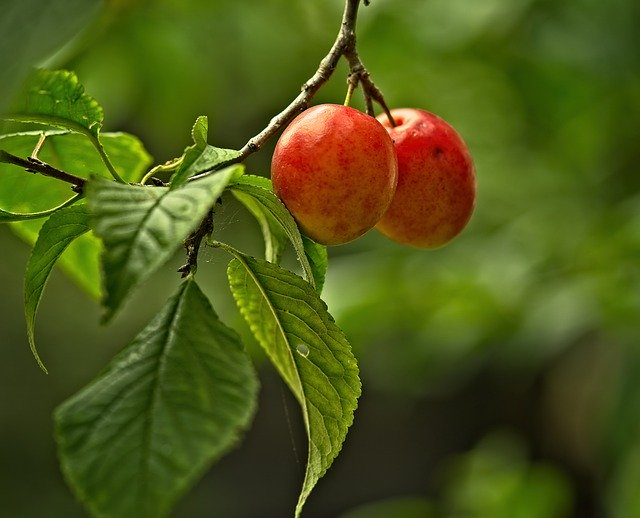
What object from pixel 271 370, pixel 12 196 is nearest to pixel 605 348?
pixel 271 370

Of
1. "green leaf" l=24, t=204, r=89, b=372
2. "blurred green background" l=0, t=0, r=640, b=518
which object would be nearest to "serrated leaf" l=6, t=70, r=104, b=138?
"green leaf" l=24, t=204, r=89, b=372

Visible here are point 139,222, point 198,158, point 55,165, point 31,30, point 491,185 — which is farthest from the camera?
point 491,185

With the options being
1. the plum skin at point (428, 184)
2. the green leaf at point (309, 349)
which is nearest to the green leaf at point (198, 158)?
the green leaf at point (309, 349)

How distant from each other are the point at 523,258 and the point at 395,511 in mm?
964

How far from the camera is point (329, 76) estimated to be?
95 cm

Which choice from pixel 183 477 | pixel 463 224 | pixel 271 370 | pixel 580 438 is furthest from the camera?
pixel 271 370

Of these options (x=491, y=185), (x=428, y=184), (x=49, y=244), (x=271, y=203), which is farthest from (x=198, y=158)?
(x=491, y=185)

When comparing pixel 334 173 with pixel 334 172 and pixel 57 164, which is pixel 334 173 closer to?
pixel 334 172

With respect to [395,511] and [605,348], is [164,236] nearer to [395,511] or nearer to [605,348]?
[395,511]

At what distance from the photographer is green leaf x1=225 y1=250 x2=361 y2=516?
2.83ft

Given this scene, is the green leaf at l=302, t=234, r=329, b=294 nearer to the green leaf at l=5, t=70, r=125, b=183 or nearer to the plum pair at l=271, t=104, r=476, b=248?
the plum pair at l=271, t=104, r=476, b=248

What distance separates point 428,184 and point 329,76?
16 centimetres

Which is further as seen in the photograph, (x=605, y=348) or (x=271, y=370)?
(x=271, y=370)

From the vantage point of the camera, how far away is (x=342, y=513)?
15.2ft
